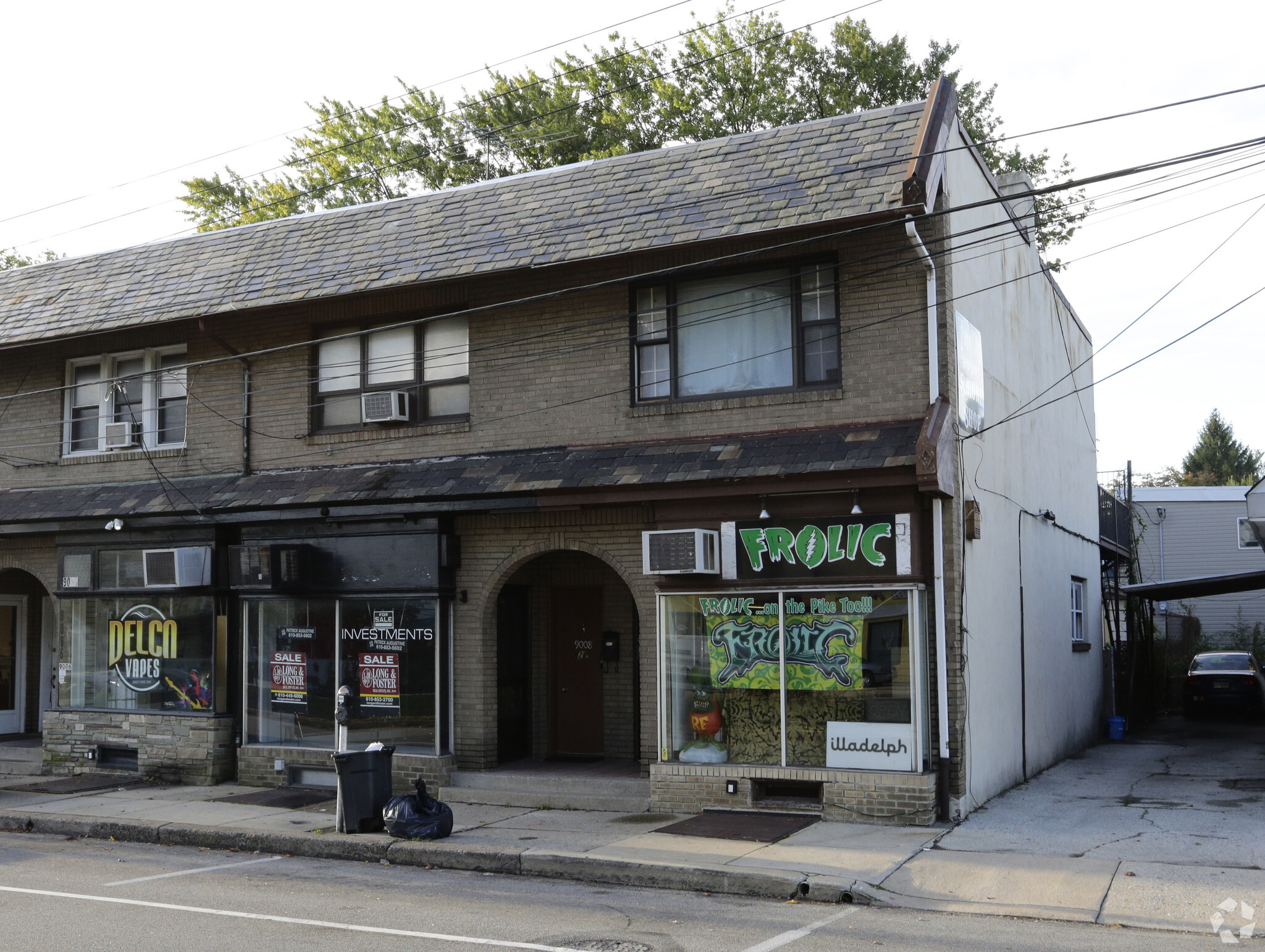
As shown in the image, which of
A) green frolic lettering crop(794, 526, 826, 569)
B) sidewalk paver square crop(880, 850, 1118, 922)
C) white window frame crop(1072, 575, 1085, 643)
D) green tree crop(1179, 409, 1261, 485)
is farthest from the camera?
green tree crop(1179, 409, 1261, 485)

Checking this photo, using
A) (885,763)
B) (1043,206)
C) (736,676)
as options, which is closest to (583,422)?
(736,676)

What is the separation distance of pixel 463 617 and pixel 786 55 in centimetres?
1870

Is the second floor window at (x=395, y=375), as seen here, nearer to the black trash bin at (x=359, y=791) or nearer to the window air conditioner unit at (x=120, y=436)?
the window air conditioner unit at (x=120, y=436)

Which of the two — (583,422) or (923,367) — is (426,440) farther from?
(923,367)

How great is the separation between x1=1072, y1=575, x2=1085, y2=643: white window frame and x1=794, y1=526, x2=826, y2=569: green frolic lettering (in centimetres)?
943

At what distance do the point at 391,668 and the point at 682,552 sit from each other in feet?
14.2

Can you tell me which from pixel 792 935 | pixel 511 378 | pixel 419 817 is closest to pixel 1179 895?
pixel 792 935

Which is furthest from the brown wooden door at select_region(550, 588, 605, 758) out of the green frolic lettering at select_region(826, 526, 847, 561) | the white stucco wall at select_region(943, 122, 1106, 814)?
the white stucco wall at select_region(943, 122, 1106, 814)

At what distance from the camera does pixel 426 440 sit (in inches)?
576

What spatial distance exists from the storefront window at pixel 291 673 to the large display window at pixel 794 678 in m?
4.71

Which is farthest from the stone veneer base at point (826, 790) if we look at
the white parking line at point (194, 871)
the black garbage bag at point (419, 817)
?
the white parking line at point (194, 871)

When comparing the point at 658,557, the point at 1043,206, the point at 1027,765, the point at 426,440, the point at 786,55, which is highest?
the point at 786,55

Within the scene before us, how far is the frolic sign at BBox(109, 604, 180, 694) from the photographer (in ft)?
52.5

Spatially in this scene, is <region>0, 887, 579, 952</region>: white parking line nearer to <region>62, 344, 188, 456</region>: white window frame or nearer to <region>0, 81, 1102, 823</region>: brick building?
<region>0, 81, 1102, 823</region>: brick building
